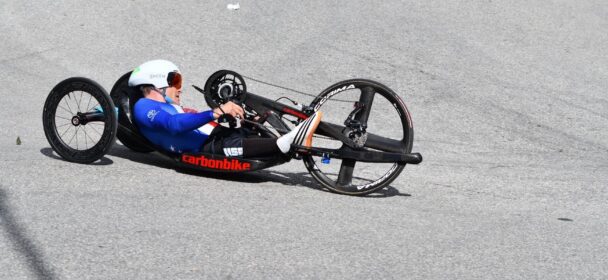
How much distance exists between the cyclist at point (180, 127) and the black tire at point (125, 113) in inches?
6.5

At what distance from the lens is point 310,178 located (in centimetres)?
789

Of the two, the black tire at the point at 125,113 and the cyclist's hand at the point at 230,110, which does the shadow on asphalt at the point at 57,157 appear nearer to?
the black tire at the point at 125,113

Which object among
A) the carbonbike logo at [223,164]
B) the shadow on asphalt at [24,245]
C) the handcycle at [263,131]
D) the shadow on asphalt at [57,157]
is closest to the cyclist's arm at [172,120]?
the handcycle at [263,131]

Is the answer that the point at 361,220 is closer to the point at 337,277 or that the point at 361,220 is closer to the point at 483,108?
the point at 337,277

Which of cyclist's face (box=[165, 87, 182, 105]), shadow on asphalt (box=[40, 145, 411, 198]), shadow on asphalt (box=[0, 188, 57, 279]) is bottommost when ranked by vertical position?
shadow on asphalt (box=[0, 188, 57, 279])

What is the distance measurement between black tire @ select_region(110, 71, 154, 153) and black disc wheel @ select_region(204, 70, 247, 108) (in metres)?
0.67

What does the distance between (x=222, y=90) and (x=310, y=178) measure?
1.14 metres

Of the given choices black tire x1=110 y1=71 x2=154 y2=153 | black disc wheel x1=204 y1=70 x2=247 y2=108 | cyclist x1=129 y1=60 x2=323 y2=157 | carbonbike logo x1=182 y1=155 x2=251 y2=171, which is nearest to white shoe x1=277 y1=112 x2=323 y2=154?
cyclist x1=129 y1=60 x2=323 y2=157

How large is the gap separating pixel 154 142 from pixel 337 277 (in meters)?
2.95

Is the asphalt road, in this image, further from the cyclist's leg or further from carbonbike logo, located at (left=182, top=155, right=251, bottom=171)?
the cyclist's leg

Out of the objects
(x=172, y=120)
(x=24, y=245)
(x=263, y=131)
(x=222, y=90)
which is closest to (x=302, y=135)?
(x=263, y=131)

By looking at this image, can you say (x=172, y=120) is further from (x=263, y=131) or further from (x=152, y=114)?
(x=263, y=131)

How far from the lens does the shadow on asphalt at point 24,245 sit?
467 centimetres

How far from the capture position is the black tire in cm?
756
